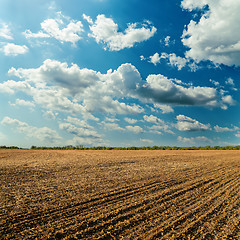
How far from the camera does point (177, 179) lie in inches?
329

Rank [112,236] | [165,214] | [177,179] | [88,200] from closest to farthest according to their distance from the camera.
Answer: [112,236]
[165,214]
[88,200]
[177,179]

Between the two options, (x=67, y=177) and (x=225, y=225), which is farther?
(x=67, y=177)

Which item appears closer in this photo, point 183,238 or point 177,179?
point 183,238

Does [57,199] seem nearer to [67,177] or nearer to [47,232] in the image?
[47,232]

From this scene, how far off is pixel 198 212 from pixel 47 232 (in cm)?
382

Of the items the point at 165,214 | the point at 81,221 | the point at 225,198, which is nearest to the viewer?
the point at 81,221

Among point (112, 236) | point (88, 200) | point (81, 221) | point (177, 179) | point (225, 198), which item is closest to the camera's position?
point (112, 236)

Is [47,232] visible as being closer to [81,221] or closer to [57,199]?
[81,221]

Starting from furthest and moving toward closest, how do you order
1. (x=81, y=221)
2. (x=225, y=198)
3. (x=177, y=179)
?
(x=177, y=179)
(x=225, y=198)
(x=81, y=221)

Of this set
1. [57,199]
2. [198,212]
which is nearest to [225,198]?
[198,212]

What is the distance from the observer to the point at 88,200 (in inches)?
221

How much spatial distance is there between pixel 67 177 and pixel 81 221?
466 cm

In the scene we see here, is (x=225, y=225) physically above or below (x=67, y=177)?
below

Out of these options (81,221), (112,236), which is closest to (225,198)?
(112,236)
